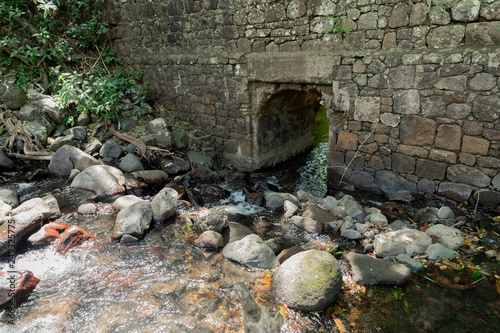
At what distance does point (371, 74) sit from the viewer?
4.20m

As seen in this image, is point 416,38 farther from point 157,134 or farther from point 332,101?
point 157,134

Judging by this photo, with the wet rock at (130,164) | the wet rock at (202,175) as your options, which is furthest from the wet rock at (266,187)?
the wet rock at (130,164)

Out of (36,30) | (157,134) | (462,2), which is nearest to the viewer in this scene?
(462,2)

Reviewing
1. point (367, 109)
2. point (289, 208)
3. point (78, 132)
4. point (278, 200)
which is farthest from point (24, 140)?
point (367, 109)

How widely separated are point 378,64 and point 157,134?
4.20 m

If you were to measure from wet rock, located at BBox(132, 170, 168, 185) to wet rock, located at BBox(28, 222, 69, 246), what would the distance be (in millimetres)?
1584

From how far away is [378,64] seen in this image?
4094 millimetres

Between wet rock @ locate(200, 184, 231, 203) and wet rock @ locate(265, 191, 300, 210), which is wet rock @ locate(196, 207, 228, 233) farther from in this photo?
wet rock @ locate(200, 184, 231, 203)

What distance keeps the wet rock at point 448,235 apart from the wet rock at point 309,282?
4.65 ft

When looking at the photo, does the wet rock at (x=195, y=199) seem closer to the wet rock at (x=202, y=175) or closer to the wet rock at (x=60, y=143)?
the wet rock at (x=202, y=175)

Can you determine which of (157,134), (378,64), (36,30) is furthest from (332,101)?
(36,30)

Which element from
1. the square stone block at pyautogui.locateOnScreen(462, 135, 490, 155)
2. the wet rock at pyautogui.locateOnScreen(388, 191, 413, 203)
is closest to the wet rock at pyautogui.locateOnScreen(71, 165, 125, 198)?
the wet rock at pyautogui.locateOnScreen(388, 191, 413, 203)

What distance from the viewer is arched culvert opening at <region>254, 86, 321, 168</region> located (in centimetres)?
582

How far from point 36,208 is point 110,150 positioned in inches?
→ 79.8
